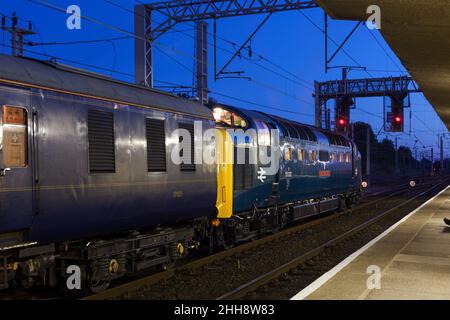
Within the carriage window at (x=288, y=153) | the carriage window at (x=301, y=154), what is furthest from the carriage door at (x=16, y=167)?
the carriage window at (x=301, y=154)

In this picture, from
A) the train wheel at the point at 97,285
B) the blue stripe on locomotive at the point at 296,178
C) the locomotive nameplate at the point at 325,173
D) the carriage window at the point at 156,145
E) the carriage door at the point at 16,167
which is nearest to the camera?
the carriage door at the point at 16,167

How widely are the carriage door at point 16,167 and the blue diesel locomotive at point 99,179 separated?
12 mm

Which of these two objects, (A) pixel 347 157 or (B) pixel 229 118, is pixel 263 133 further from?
(A) pixel 347 157

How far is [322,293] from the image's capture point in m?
7.85

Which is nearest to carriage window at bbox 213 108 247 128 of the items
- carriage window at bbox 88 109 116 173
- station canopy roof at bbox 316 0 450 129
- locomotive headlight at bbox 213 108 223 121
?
locomotive headlight at bbox 213 108 223 121

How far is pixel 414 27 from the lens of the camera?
26.9 feet

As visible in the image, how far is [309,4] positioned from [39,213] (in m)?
14.1

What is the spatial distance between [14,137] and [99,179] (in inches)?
63.0

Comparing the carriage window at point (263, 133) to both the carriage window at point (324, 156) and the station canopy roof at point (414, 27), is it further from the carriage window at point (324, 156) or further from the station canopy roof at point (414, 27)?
the carriage window at point (324, 156)

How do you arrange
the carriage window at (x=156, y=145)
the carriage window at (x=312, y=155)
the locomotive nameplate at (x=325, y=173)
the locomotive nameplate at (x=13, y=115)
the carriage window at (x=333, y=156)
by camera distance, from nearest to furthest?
the locomotive nameplate at (x=13, y=115) < the carriage window at (x=156, y=145) < the carriage window at (x=312, y=155) < the locomotive nameplate at (x=325, y=173) < the carriage window at (x=333, y=156)

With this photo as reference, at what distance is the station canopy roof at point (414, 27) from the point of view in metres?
7.13

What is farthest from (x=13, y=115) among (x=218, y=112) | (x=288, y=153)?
(x=288, y=153)
